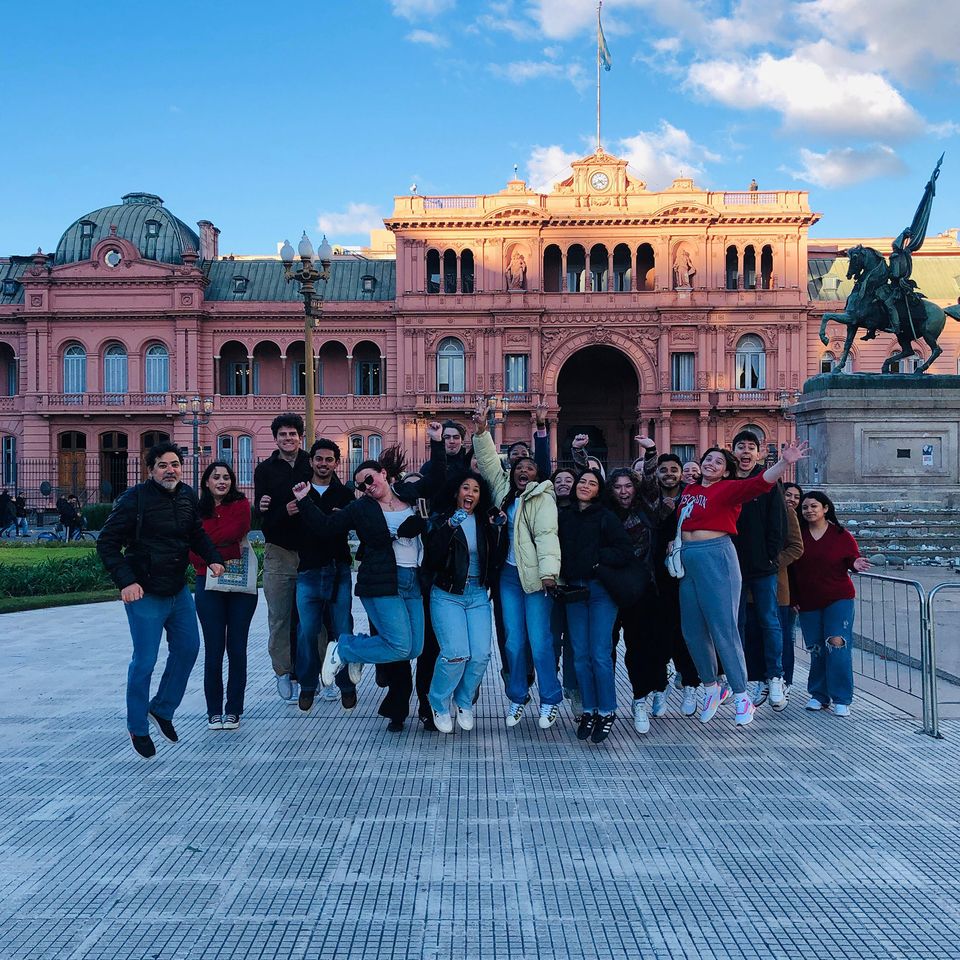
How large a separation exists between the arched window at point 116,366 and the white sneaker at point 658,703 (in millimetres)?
43822

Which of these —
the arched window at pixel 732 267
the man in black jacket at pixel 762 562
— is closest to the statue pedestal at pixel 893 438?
the man in black jacket at pixel 762 562

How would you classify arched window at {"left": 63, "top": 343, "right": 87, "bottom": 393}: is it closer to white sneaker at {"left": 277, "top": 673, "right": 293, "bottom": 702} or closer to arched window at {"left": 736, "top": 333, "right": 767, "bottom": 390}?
arched window at {"left": 736, "top": 333, "right": 767, "bottom": 390}

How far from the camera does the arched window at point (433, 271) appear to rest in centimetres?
4628

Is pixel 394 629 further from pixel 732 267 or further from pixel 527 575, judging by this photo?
pixel 732 267

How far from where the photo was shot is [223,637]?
7508mm

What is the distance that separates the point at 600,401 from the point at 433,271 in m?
11.2

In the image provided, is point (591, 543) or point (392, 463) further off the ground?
point (392, 463)

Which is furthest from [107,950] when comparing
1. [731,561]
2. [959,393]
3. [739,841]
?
[959,393]

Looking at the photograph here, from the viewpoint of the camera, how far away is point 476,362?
1785 inches

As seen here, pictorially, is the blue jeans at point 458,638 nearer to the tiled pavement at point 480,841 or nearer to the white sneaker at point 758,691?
the tiled pavement at point 480,841

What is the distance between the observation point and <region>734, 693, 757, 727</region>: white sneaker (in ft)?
24.2

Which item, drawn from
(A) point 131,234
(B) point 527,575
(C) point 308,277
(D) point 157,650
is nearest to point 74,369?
(A) point 131,234

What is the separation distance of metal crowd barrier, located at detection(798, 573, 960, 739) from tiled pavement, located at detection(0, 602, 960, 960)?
0.41 m

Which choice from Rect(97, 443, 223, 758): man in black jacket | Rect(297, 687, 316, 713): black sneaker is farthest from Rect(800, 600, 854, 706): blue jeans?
Rect(97, 443, 223, 758): man in black jacket
